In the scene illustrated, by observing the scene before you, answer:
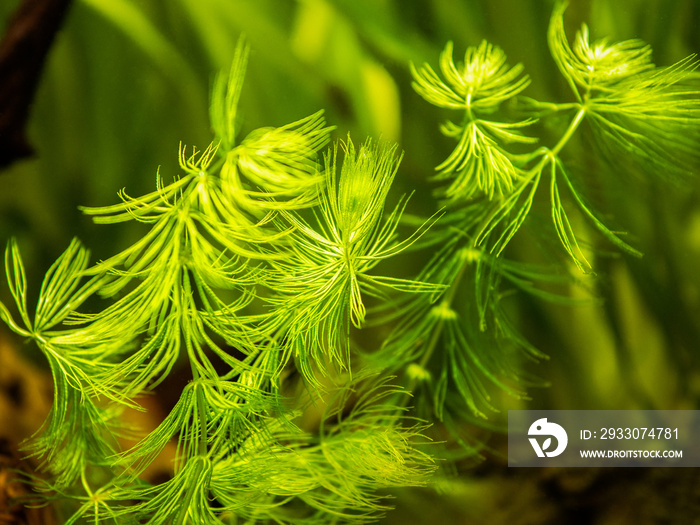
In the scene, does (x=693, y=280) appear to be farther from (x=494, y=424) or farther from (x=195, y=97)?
(x=195, y=97)

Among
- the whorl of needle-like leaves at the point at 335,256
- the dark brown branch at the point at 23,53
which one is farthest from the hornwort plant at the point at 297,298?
the dark brown branch at the point at 23,53

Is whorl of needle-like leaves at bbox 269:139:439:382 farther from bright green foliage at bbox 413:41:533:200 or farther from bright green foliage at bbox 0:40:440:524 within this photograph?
bright green foliage at bbox 413:41:533:200

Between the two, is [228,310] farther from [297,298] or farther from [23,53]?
[23,53]

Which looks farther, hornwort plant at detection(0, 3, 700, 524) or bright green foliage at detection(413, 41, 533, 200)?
bright green foliage at detection(413, 41, 533, 200)

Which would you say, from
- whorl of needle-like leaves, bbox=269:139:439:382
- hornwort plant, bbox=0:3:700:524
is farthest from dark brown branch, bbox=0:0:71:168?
whorl of needle-like leaves, bbox=269:139:439:382

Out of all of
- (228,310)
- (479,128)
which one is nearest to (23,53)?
(228,310)
